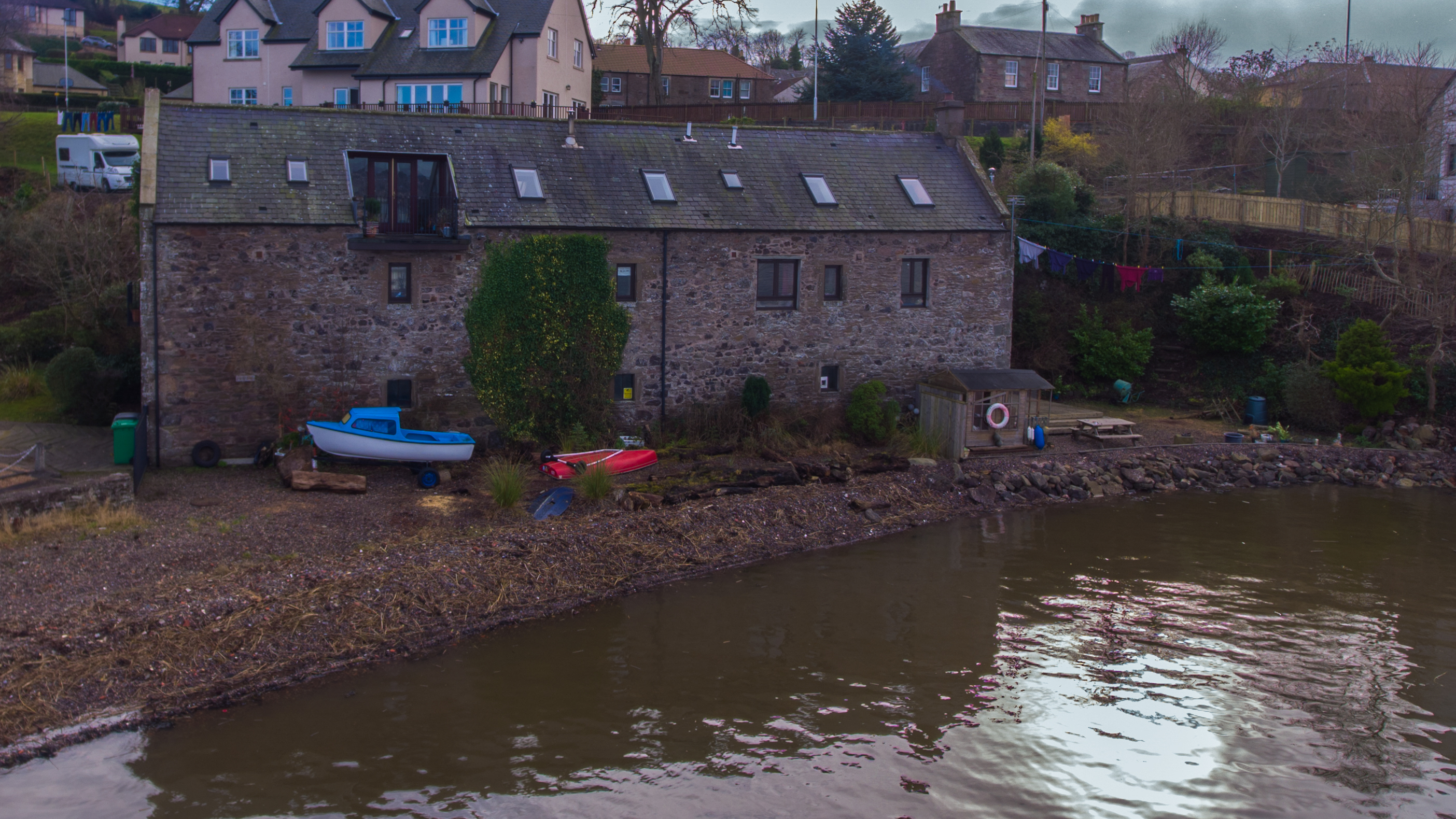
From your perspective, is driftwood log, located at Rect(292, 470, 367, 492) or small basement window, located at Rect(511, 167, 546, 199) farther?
small basement window, located at Rect(511, 167, 546, 199)

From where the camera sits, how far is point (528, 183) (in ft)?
74.3

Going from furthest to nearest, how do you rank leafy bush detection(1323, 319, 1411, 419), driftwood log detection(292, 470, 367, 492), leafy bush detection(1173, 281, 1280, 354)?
leafy bush detection(1173, 281, 1280, 354), leafy bush detection(1323, 319, 1411, 419), driftwood log detection(292, 470, 367, 492)

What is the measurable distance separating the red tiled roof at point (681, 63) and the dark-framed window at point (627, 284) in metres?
33.0

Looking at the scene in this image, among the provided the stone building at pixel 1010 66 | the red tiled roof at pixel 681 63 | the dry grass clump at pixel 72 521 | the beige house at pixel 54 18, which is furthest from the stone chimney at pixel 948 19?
the beige house at pixel 54 18

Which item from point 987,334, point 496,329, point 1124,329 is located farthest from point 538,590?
point 1124,329

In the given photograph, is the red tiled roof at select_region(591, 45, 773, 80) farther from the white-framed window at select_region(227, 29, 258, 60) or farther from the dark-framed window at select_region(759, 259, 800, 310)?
the dark-framed window at select_region(759, 259, 800, 310)

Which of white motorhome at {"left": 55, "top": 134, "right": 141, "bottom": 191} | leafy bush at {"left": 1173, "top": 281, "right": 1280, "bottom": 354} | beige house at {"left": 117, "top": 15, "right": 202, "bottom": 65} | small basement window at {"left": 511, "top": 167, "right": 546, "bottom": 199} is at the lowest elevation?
leafy bush at {"left": 1173, "top": 281, "right": 1280, "bottom": 354}

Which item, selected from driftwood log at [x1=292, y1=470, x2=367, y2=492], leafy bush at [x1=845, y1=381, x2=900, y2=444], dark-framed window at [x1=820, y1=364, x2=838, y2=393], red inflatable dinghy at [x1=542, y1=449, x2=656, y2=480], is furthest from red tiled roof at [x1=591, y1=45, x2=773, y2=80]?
driftwood log at [x1=292, y1=470, x2=367, y2=492]

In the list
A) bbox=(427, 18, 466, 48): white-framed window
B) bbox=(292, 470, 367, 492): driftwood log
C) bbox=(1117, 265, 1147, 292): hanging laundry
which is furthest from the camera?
bbox=(427, 18, 466, 48): white-framed window

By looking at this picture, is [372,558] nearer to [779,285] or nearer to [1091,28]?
[779,285]

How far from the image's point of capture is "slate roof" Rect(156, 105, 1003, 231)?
20703 millimetres

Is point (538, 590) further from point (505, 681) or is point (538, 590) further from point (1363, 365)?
point (1363, 365)

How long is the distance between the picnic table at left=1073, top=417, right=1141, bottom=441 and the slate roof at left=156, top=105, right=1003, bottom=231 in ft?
17.8

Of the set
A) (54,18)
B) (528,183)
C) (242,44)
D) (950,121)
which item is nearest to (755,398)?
(528,183)
